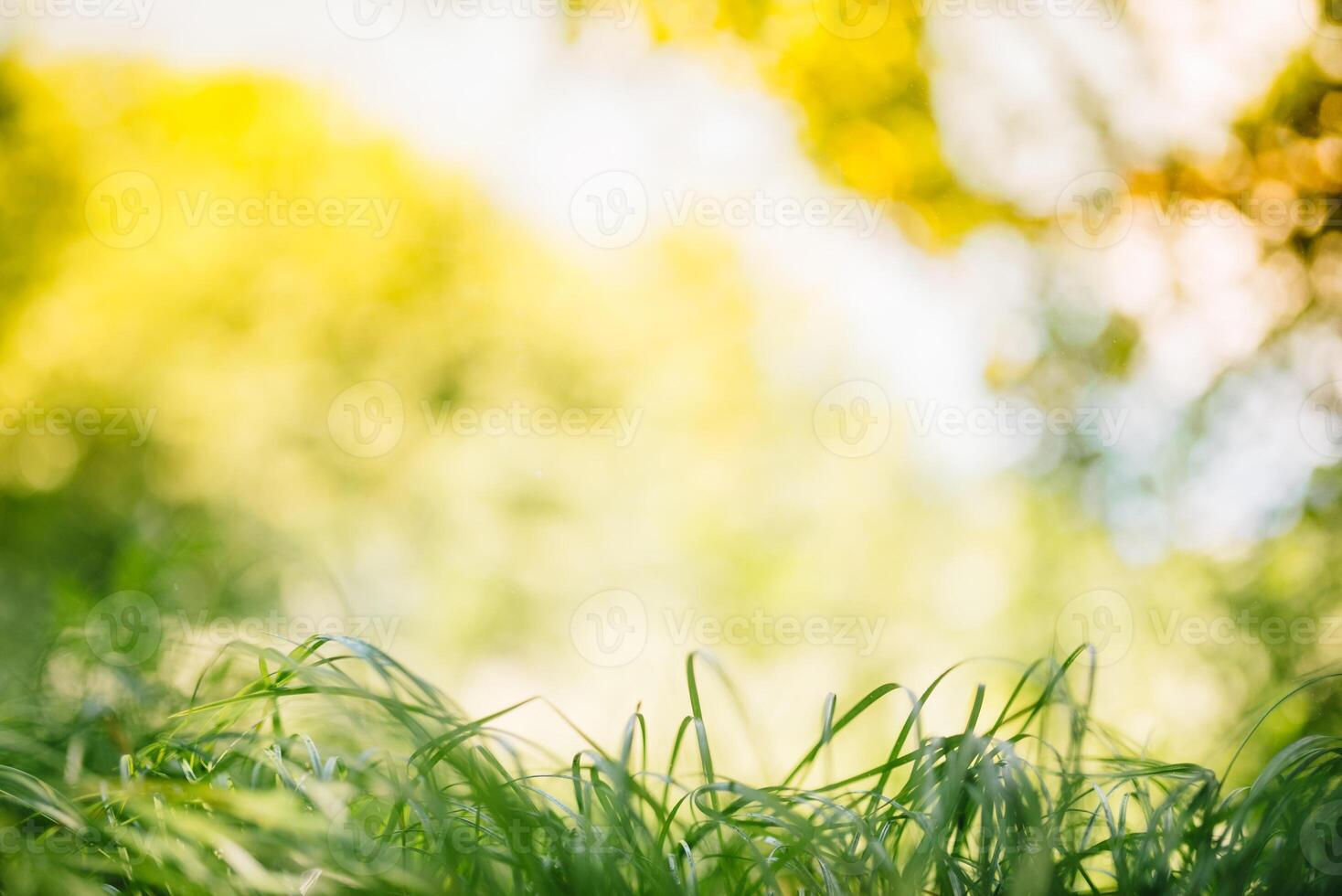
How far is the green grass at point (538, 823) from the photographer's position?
0.29 meters

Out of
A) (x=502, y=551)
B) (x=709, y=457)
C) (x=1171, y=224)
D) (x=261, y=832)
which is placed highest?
(x=1171, y=224)

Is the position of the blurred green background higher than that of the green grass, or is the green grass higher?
the blurred green background

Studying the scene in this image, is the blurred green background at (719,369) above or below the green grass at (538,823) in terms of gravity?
above

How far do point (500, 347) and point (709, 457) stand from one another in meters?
0.52

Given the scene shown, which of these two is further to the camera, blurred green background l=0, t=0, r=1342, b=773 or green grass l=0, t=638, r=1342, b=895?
blurred green background l=0, t=0, r=1342, b=773

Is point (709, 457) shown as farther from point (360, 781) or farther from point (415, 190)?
point (360, 781)

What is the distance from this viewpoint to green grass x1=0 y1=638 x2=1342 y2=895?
29cm

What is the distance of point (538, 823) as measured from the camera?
324mm

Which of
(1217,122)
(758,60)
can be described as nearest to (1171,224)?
(1217,122)

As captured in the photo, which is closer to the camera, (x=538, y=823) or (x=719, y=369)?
(x=538, y=823)

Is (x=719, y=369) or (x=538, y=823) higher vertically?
(x=719, y=369)

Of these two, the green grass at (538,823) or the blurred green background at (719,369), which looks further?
the blurred green background at (719,369)

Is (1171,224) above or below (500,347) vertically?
above

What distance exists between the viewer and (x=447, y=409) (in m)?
1.80
